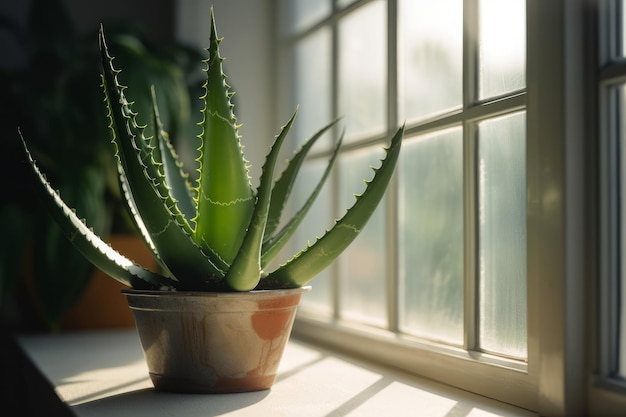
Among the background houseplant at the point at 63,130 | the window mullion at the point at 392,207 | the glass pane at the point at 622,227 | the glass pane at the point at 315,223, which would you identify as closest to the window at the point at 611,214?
the glass pane at the point at 622,227

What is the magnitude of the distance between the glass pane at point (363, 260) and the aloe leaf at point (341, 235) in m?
0.37

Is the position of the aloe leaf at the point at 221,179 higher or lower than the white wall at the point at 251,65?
lower

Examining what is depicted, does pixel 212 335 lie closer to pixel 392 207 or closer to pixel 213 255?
pixel 213 255

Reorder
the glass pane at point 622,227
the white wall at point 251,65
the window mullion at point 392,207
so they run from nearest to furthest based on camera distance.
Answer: the glass pane at point 622,227, the window mullion at point 392,207, the white wall at point 251,65

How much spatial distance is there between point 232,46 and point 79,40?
0.41 m

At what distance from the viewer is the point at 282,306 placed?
0.84 meters

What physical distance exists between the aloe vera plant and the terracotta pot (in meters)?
0.03

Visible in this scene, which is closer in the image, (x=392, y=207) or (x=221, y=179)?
(x=221, y=179)

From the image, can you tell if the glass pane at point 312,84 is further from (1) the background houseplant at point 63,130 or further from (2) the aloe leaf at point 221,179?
(2) the aloe leaf at point 221,179

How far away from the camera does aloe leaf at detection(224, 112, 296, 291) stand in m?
0.74

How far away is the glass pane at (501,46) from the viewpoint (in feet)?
2.85

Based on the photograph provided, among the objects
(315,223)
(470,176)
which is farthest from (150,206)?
(315,223)

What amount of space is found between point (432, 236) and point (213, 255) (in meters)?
0.36

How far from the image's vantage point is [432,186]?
1074mm
